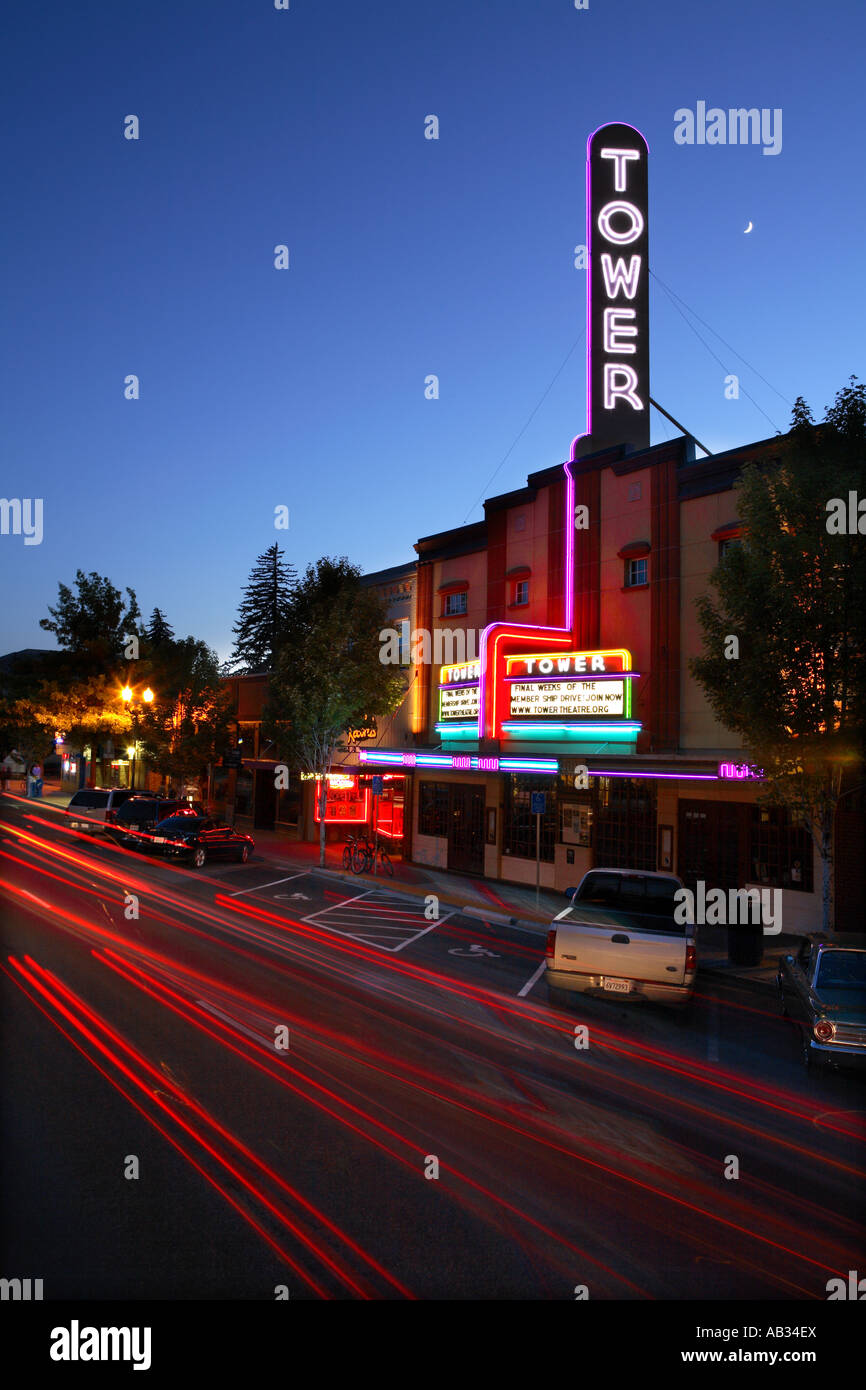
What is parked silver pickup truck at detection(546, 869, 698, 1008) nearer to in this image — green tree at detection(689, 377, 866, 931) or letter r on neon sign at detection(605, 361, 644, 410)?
green tree at detection(689, 377, 866, 931)

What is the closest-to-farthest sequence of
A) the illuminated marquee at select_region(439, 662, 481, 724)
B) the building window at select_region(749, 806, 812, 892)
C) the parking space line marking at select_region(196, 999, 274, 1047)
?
1. the parking space line marking at select_region(196, 999, 274, 1047)
2. the building window at select_region(749, 806, 812, 892)
3. the illuminated marquee at select_region(439, 662, 481, 724)

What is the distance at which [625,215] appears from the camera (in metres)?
26.7

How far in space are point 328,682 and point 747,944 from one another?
16.0 m

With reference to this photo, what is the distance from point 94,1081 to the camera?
336 inches

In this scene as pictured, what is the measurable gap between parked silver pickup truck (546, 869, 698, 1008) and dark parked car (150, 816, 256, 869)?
56.9 feet

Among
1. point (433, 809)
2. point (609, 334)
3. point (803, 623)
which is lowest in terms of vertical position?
point (433, 809)

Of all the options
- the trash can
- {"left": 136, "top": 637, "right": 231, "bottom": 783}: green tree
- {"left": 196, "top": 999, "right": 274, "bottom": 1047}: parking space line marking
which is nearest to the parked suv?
{"left": 136, "top": 637, "right": 231, "bottom": 783}: green tree

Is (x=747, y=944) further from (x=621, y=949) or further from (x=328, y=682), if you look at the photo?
(x=328, y=682)

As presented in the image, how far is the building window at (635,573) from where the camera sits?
21.4 m

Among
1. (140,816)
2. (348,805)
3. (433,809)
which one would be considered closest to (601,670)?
(433,809)

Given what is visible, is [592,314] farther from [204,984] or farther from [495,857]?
[204,984]

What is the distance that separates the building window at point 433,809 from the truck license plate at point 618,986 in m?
16.1

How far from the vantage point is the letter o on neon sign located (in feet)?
86.5
